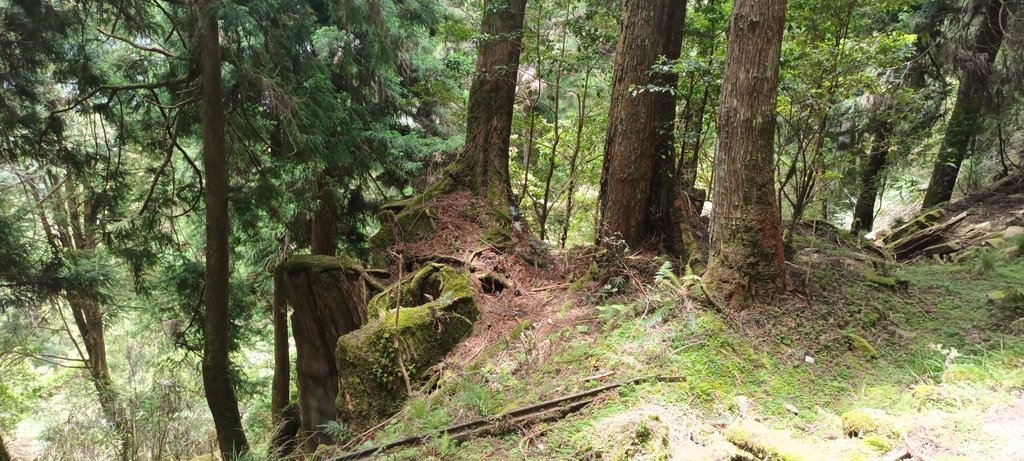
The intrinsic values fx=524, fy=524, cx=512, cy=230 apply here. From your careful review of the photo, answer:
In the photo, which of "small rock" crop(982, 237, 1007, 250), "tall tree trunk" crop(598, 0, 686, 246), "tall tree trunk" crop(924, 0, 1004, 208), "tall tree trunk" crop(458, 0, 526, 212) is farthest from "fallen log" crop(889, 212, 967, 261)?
"tall tree trunk" crop(458, 0, 526, 212)

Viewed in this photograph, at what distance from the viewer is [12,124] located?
23.4ft

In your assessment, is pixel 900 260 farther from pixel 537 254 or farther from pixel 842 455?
pixel 842 455

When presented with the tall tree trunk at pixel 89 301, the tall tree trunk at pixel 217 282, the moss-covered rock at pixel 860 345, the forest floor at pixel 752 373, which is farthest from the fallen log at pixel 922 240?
the tall tree trunk at pixel 89 301

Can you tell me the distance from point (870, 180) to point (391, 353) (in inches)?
321

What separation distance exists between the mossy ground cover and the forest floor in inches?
0.5

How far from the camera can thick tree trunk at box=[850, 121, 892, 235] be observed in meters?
7.04

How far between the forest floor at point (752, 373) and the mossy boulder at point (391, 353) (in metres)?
0.23

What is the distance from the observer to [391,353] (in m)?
4.81

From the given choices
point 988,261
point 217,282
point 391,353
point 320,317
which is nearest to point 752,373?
point 391,353

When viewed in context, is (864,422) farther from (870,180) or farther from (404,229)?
(870,180)

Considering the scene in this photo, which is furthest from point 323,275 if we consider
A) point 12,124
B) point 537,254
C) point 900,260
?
point 900,260

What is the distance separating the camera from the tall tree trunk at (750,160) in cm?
389

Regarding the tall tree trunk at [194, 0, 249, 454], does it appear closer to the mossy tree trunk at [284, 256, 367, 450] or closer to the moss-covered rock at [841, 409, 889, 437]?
the mossy tree trunk at [284, 256, 367, 450]

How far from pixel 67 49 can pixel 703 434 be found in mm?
9277
